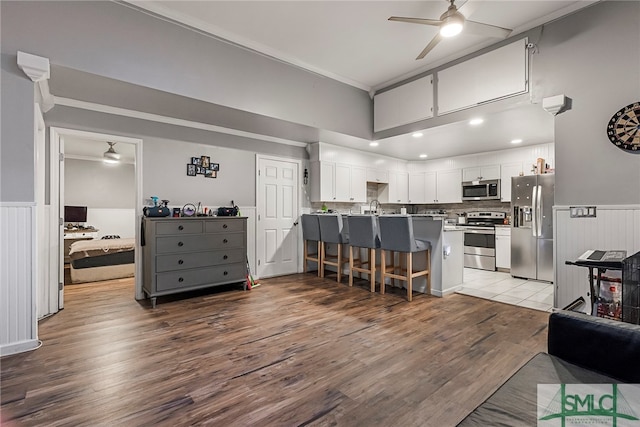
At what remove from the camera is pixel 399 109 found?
15.3 feet

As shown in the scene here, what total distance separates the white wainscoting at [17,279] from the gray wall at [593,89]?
16.5 feet

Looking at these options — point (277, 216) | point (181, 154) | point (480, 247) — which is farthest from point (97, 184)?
point (480, 247)

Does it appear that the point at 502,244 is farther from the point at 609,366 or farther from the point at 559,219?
the point at 609,366

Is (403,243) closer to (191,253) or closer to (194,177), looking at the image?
(191,253)

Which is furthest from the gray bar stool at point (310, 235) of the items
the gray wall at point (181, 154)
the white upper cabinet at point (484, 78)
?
the white upper cabinet at point (484, 78)

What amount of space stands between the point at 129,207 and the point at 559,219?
858cm

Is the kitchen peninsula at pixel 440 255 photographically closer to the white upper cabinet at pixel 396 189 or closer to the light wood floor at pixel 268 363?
the light wood floor at pixel 268 363

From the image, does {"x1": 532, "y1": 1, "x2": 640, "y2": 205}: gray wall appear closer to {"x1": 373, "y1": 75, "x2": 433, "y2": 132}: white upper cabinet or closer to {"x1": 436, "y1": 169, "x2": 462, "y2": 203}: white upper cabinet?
{"x1": 373, "y1": 75, "x2": 433, "y2": 132}: white upper cabinet

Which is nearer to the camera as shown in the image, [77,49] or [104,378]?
[104,378]

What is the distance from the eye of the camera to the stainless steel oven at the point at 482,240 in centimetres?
→ 555

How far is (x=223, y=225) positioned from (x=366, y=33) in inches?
117

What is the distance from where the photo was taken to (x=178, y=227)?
12.2 feet

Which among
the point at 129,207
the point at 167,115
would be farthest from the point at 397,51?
the point at 129,207

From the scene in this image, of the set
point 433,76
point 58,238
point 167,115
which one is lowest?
point 58,238
